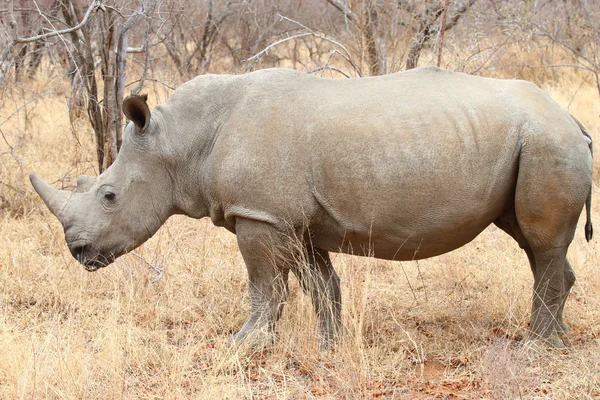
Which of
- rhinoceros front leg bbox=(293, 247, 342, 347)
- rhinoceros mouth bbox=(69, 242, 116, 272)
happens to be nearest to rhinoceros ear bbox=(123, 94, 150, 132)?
rhinoceros mouth bbox=(69, 242, 116, 272)

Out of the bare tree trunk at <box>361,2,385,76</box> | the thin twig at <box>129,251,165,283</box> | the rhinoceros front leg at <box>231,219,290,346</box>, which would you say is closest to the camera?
the rhinoceros front leg at <box>231,219,290,346</box>

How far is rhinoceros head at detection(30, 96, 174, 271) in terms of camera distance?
4.85 meters

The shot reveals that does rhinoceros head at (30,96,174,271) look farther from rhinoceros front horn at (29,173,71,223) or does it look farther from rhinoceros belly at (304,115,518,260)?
rhinoceros belly at (304,115,518,260)

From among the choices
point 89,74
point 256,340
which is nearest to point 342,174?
point 256,340

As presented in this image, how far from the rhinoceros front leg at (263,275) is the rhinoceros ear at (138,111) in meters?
0.76

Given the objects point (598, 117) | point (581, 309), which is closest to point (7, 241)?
point (581, 309)

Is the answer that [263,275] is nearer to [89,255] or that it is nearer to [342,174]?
[342,174]

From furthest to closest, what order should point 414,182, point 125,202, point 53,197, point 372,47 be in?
point 372,47 < point 53,197 < point 125,202 < point 414,182

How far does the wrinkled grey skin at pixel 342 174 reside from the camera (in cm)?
447

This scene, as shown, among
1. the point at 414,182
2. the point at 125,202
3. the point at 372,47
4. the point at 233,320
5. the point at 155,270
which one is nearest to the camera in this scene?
the point at 414,182

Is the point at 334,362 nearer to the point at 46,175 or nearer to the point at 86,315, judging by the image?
the point at 86,315

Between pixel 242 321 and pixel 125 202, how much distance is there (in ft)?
3.72

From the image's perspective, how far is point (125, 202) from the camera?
4.86m

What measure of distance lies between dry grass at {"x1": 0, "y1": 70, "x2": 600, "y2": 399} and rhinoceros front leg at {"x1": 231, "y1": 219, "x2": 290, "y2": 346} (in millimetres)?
114
